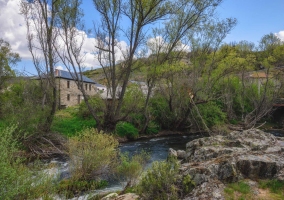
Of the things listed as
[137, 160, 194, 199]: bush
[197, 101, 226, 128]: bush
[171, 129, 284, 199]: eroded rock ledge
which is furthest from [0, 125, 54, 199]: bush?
[197, 101, 226, 128]: bush

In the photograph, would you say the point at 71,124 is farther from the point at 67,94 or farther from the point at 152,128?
the point at 67,94

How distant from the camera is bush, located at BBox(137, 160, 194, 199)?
6.24m

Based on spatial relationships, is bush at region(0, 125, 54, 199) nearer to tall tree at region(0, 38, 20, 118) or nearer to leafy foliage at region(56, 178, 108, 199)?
leafy foliage at region(56, 178, 108, 199)

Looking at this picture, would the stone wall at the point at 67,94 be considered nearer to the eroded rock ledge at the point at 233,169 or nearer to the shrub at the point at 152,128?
the shrub at the point at 152,128

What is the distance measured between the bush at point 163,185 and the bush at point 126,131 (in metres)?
15.2

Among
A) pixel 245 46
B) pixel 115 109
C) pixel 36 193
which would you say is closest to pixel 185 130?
pixel 115 109

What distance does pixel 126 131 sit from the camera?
22.2 metres

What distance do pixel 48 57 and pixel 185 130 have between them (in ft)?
53.8

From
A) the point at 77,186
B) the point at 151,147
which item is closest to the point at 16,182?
the point at 77,186

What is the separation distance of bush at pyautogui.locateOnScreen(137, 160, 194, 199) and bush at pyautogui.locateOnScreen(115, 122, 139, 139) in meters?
15.2

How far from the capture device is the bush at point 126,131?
2194cm

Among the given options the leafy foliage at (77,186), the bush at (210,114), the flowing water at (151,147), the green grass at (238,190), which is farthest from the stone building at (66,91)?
the green grass at (238,190)

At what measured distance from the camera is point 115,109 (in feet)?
71.7

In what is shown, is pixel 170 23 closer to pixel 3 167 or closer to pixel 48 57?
pixel 48 57
